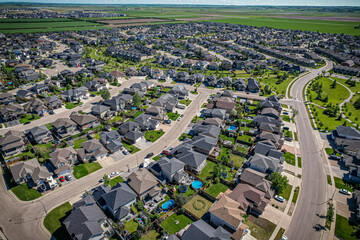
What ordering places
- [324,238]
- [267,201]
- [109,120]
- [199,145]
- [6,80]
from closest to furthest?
1. [324,238]
2. [267,201]
3. [199,145]
4. [109,120]
5. [6,80]

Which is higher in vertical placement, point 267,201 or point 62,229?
point 267,201

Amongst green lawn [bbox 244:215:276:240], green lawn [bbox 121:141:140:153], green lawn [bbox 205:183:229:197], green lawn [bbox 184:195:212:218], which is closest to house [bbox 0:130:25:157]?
green lawn [bbox 121:141:140:153]

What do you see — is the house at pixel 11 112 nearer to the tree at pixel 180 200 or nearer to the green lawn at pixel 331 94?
the tree at pixel 180 200

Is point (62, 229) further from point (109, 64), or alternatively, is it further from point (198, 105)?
point (109, 64)

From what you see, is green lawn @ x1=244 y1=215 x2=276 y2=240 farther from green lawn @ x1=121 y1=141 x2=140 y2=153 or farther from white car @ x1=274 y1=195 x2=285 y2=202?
green lawn @ x1=121 y1=141 x2=140 y2=153

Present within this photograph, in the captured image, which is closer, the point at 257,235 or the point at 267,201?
the point at 257,235

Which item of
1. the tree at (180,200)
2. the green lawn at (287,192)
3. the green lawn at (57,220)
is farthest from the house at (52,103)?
the green lawn at (287,192)

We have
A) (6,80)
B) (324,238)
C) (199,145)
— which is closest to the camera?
(324,238)

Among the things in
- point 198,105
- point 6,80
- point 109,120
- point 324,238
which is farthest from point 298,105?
point 6,80
